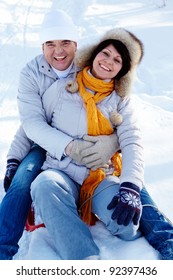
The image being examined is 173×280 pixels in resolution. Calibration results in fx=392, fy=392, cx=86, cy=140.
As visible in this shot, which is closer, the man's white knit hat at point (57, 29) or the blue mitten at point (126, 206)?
the blue mitten at point (126, 206)

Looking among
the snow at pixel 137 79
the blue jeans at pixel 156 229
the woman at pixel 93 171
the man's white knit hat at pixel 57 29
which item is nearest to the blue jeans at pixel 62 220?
the woman at pixel 93 171

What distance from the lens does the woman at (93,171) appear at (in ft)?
6.40

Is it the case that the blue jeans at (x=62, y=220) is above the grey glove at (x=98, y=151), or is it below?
below

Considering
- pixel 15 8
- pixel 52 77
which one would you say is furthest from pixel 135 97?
pixel 15 8

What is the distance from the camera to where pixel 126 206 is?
77.5 inches

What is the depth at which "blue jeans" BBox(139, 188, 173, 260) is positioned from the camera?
2018 millimetres

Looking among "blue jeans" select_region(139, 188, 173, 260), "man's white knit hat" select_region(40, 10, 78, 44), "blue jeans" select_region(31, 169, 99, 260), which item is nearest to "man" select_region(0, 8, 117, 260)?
"man's white knit hat" select_region(40, 10, 78, 44)

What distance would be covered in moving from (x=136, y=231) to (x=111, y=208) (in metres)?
0.22

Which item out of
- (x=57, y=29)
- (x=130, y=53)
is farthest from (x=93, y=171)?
(x=57, y=29)

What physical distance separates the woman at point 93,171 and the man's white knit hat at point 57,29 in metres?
0.18

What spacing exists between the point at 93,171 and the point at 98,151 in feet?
0.40

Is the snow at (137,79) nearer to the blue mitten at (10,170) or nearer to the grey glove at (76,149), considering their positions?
the blue mitten at (10,170)

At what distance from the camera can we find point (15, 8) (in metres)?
7.80

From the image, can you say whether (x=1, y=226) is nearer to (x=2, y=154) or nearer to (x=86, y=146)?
(x=86, y=146)
